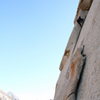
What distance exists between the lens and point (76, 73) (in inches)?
101

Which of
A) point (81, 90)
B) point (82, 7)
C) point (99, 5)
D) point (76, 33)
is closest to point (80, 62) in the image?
point (81, 90)

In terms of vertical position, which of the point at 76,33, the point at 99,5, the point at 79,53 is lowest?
the point at 79,53

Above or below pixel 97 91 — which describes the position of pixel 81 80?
above

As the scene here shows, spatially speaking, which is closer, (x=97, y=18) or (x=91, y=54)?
(x=91, y=54)

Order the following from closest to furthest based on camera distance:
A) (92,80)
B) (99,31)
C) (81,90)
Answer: (92,80), (81,90), (99,31)

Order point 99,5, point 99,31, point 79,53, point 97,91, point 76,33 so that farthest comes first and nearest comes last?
point 76,33 < point 99,5 < point 79,53 < point 99,31 < point 97,91

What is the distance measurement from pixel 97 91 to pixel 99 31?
0.99 metres

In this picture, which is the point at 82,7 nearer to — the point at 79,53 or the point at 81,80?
the point at 79,53

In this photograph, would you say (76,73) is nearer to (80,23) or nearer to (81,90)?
(81,90)

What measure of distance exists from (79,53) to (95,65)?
0.69 m

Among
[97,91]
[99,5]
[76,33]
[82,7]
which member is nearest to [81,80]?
[97,91]

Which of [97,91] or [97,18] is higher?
[97,18]

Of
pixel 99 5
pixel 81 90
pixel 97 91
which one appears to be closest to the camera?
pixel 97 91

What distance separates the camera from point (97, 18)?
2.90m
